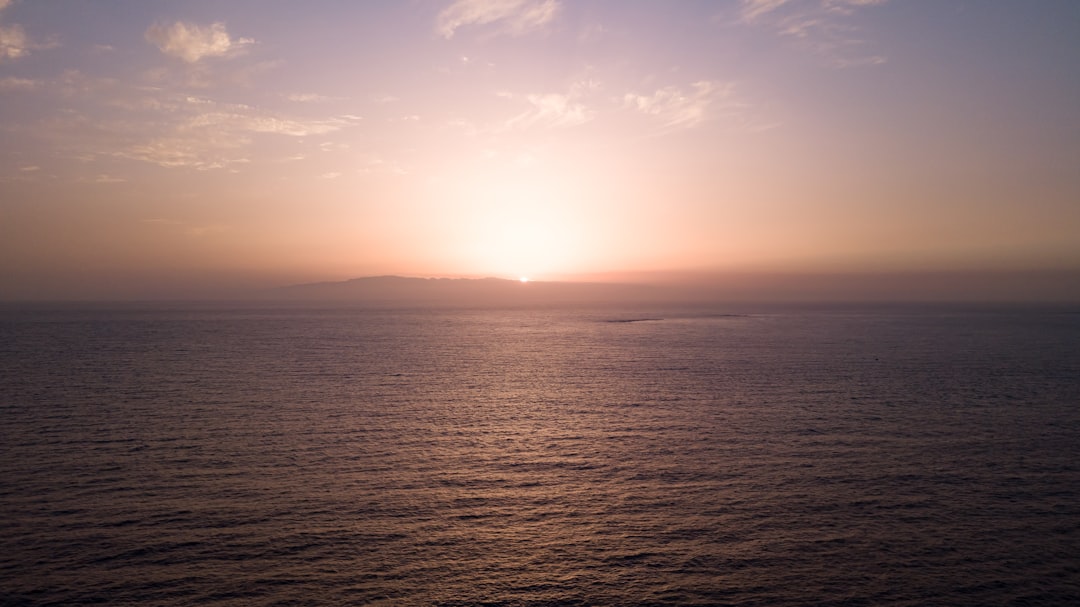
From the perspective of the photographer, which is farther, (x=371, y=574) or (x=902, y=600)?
(x=371, y=574)

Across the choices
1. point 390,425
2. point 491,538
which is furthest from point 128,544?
point 390,425

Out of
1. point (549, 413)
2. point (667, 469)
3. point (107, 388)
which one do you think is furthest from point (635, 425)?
point (107, 388)

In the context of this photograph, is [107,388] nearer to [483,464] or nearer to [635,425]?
[483,464]

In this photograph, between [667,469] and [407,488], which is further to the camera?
[667,469]

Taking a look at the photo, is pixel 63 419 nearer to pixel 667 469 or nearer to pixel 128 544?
pixel 128 544

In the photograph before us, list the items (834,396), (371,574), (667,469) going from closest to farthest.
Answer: (371,574) < (667,469) < (834,396)

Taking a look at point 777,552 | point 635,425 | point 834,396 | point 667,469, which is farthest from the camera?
point 834,396
